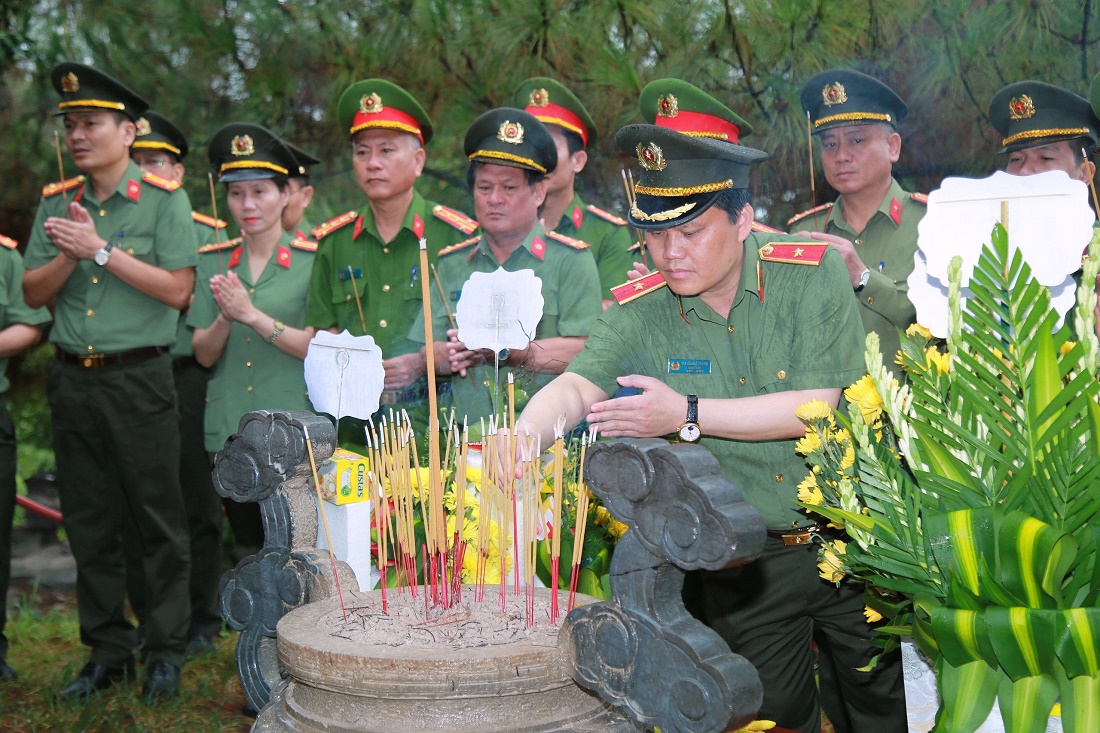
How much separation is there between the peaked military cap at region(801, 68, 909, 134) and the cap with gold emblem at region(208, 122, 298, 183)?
2090mm

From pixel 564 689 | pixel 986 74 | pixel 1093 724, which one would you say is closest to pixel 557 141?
pixel 986 74

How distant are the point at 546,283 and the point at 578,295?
0.12 metres

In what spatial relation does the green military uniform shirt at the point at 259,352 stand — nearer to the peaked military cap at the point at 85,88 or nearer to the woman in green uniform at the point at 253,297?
the woman in green uniform at the point at 253,297

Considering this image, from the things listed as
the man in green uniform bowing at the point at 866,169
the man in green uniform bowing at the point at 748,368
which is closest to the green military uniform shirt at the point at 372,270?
the man in green uniform bowing at the point at 866,169

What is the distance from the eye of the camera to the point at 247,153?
4.57 metres

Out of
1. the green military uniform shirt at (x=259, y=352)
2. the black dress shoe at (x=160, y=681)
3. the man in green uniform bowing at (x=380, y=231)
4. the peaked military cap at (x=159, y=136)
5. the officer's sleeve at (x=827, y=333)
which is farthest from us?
the peaked military cap at (x=159, y=136)

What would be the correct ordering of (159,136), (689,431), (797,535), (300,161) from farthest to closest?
(159,136) < (300,161) < (797,535) < (689,431)

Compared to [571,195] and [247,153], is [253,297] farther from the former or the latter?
[571,195]

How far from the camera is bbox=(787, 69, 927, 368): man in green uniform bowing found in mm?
3693

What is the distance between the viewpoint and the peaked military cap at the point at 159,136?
5.38 metres

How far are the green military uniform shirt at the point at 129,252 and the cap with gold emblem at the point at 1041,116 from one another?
114 inches

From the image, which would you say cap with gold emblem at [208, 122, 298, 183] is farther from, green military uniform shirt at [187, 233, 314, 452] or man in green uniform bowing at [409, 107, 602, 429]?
man in green uniform bowing at [409, 107, 602, 429]

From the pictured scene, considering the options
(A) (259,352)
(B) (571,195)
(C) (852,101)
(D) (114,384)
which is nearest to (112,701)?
(D) (114,384)

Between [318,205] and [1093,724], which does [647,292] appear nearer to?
[1093,724]
